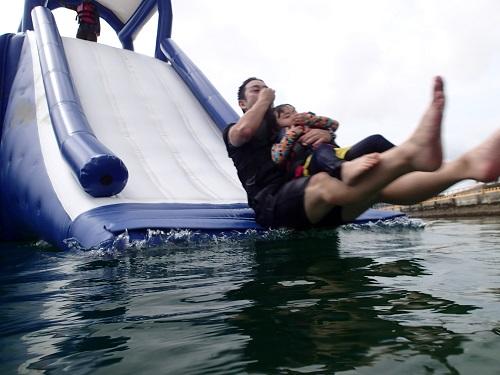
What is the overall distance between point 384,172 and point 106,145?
310cm

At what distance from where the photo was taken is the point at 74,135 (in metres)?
3.37

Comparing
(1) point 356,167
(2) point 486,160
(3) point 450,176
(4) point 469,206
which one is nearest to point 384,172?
(1) point 356,167

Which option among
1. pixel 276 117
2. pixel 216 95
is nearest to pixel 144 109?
pixel 216 95

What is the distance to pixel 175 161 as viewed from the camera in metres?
4.33

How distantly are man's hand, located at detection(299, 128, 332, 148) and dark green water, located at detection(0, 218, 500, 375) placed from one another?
1.80 feet

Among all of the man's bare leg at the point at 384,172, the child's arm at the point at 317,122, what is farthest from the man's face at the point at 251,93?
the man's bare leg at the point at 384,172

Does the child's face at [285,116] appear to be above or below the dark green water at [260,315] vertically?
above

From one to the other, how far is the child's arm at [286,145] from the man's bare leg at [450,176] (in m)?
0.54

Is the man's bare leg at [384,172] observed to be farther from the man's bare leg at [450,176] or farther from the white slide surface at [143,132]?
the white slide surface at [143,132]

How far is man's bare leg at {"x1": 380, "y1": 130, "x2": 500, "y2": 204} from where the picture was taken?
1416 mm

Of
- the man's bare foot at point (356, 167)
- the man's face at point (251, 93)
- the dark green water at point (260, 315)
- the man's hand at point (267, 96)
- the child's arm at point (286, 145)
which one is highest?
the man's face at point (251, 93)

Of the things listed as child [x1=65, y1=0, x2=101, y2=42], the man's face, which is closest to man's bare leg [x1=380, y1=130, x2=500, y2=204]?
the man's face

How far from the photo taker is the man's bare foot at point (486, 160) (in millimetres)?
1408

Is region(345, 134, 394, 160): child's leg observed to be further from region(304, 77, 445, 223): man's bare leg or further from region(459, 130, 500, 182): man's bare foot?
region(459, 130, 500, 182): man's bare foot
